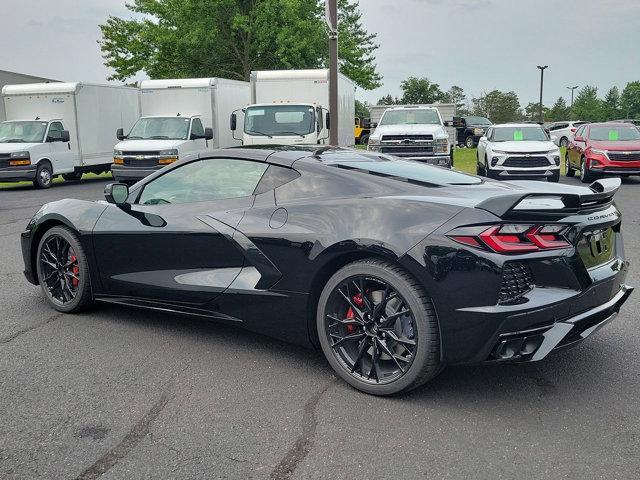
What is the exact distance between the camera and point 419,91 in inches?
2931

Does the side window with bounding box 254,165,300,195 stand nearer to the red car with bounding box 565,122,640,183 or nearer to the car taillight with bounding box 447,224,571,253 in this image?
the car taillight with bounding box 447,224,571,253

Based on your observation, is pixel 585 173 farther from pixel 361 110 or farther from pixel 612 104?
pixel 612 104

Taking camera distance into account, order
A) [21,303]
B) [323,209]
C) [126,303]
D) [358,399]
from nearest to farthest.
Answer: [358,399] → [323,209] → [126,303] → [21,303]

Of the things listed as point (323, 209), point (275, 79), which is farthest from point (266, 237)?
point (275, 79)

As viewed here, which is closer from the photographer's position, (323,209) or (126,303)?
(323,209)

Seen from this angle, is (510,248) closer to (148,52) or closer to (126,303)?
(126,303)

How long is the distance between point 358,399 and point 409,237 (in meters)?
0.93

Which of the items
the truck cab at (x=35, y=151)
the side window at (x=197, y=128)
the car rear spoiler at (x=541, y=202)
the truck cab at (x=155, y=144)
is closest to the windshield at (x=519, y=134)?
the truck cab at (x=155, y=144)

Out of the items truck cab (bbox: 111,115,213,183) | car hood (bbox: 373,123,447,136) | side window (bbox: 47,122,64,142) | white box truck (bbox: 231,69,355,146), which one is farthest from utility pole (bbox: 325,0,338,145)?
side window (bbox: 47,122,64,142)

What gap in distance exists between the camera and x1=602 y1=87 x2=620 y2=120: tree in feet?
332

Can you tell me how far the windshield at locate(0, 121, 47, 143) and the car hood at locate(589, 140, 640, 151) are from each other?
50.8 ft

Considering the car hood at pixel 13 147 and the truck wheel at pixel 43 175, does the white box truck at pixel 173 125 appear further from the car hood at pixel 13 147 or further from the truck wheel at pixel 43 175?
the car hood at pixel 13 147

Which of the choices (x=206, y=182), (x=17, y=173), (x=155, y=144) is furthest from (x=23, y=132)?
(x=206, y=182)

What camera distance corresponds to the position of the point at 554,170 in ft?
54.6
